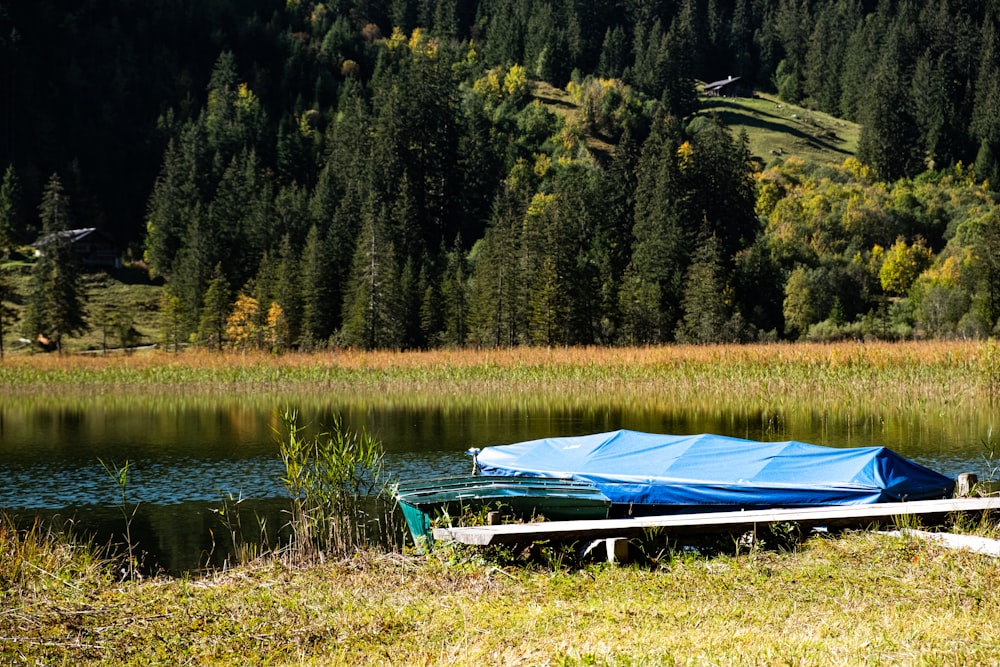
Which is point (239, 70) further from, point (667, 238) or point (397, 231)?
point (667, 238)

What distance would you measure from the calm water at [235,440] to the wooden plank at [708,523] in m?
4.29

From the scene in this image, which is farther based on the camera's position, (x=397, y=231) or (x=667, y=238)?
(x=397, y=231)

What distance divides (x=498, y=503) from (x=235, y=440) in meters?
15.5

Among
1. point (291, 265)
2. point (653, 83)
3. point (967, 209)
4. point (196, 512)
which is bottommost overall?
point (196, 512)

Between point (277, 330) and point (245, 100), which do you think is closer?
point (277, 330)

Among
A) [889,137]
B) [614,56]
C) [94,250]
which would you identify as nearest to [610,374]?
[94,250]

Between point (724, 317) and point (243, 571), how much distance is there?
6060 centimetres

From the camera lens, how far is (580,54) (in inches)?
5792

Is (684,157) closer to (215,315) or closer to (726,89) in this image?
(215,315)

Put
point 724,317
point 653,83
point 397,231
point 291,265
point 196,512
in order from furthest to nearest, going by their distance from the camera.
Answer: point 653,83, point 397,231, point 291,265, point 724,317, point 196,512

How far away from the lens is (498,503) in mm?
11688

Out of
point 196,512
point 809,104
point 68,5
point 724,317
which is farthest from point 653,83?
point 196,512

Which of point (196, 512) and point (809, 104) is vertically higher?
A: point (809, 104)

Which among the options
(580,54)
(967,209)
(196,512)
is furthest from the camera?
(580,54)
